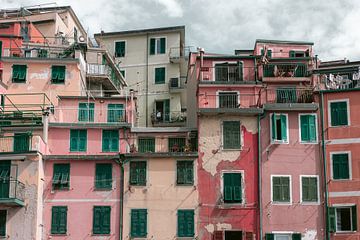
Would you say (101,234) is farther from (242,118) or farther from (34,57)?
(34,57)

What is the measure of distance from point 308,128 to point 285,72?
18.8 ft

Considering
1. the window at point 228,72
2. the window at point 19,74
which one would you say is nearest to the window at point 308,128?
the window at point 228,72

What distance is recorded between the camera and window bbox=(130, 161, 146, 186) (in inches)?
1966

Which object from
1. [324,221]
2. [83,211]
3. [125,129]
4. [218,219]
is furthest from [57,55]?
[324,221]

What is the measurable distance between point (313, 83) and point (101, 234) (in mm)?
19892

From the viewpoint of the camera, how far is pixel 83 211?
162 ft

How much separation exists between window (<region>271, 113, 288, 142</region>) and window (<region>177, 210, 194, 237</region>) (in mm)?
8330

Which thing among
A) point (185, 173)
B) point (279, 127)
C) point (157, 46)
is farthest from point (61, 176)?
point (157, 46)

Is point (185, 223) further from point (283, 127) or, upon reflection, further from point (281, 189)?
point (283, 127)

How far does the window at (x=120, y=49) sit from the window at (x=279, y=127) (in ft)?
94.6

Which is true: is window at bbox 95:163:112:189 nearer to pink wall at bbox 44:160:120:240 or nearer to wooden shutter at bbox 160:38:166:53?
pink wall at bbox 44:160:120:240

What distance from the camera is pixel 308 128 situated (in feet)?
166

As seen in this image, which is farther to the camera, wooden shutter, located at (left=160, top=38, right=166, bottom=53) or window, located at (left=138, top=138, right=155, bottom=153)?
wooden shutter, located at (left=160, top=38, right=166, bottom=53)

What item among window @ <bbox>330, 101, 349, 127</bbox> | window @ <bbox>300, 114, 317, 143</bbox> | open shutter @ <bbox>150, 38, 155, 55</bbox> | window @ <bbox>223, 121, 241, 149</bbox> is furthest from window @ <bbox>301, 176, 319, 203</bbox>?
open shutter @ <bbox>150, 38, 155, 55</bbox>
